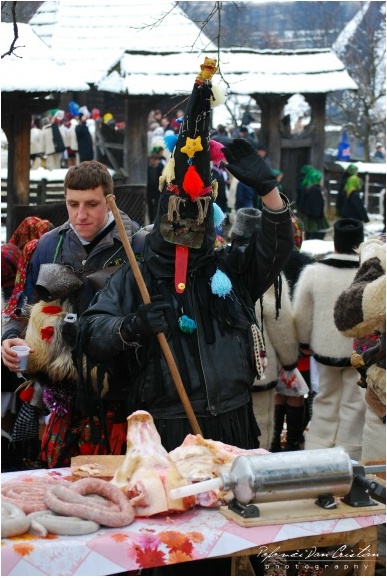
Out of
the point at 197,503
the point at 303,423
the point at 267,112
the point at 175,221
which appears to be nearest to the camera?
the point at 197,503

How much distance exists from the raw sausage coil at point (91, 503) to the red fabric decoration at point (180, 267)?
108 cm

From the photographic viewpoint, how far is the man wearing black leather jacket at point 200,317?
14.0 ft

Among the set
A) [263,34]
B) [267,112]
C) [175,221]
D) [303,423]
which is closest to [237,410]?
[175,221]

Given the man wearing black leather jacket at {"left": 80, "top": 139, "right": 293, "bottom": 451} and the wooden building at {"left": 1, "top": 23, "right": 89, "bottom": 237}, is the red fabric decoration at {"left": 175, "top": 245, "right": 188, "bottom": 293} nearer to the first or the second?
the man wearing black leather jacket at {"left": 80, "top": 139, "right": 293, "bottom": 451}

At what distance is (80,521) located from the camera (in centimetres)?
329

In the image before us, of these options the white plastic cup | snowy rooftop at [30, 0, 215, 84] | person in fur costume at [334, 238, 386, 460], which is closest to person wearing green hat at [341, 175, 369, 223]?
snowy rooftop at [30, 0, 215, 84]

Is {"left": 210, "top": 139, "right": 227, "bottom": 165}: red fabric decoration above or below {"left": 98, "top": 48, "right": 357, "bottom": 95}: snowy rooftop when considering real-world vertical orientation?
below

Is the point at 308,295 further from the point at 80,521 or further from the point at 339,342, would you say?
the point at 80,521

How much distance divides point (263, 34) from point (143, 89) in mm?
27332

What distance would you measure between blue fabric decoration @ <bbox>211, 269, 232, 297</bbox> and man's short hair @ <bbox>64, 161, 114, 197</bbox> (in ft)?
2.63

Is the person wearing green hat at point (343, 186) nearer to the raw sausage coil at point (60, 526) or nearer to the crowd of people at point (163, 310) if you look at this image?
the crowd of people at point (163, 310)

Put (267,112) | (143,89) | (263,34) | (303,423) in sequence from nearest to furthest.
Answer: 1. (303,423)
2. (143,89)
3. (267,112)
4. (263,34)

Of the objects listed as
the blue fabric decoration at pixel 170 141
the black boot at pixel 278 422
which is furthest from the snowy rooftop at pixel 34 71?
the blue fabric decoration at pixel 170 141

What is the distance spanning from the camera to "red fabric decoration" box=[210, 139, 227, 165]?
4434 mm
